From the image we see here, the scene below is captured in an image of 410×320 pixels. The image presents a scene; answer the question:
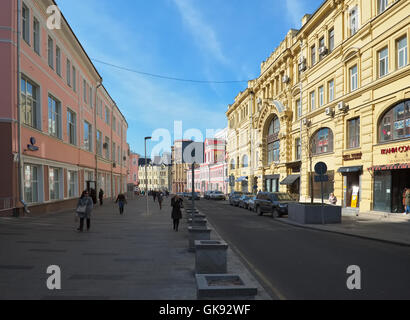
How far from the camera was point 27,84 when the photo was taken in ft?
55.6

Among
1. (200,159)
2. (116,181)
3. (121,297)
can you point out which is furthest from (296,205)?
(116,181)

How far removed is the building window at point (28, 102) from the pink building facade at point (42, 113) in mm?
50

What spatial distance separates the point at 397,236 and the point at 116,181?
1655 inches

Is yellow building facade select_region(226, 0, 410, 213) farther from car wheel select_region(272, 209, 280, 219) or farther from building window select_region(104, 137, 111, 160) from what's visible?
building window select_region(104, 137, 111, 160)

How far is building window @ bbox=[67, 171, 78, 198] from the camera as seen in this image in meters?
24.3

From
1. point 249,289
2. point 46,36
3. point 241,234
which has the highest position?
point 46,36

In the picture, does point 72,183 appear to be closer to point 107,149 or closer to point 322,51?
point 107,149

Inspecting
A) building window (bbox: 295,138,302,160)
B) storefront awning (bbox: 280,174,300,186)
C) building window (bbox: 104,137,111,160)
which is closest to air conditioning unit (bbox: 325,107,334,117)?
building window (bbox: 295,138,302,160)

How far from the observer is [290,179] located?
32.9 meters

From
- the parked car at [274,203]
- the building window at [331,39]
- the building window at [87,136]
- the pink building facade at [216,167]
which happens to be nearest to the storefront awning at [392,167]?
the parked car at [274,203]

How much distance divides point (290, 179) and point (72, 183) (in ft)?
68.2

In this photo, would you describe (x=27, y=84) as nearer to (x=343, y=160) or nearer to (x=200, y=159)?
(x=200, y=159)

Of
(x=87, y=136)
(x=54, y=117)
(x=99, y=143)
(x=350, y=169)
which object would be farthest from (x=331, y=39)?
(x=99, y=143)

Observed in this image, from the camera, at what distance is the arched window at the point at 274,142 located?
38.1 m
